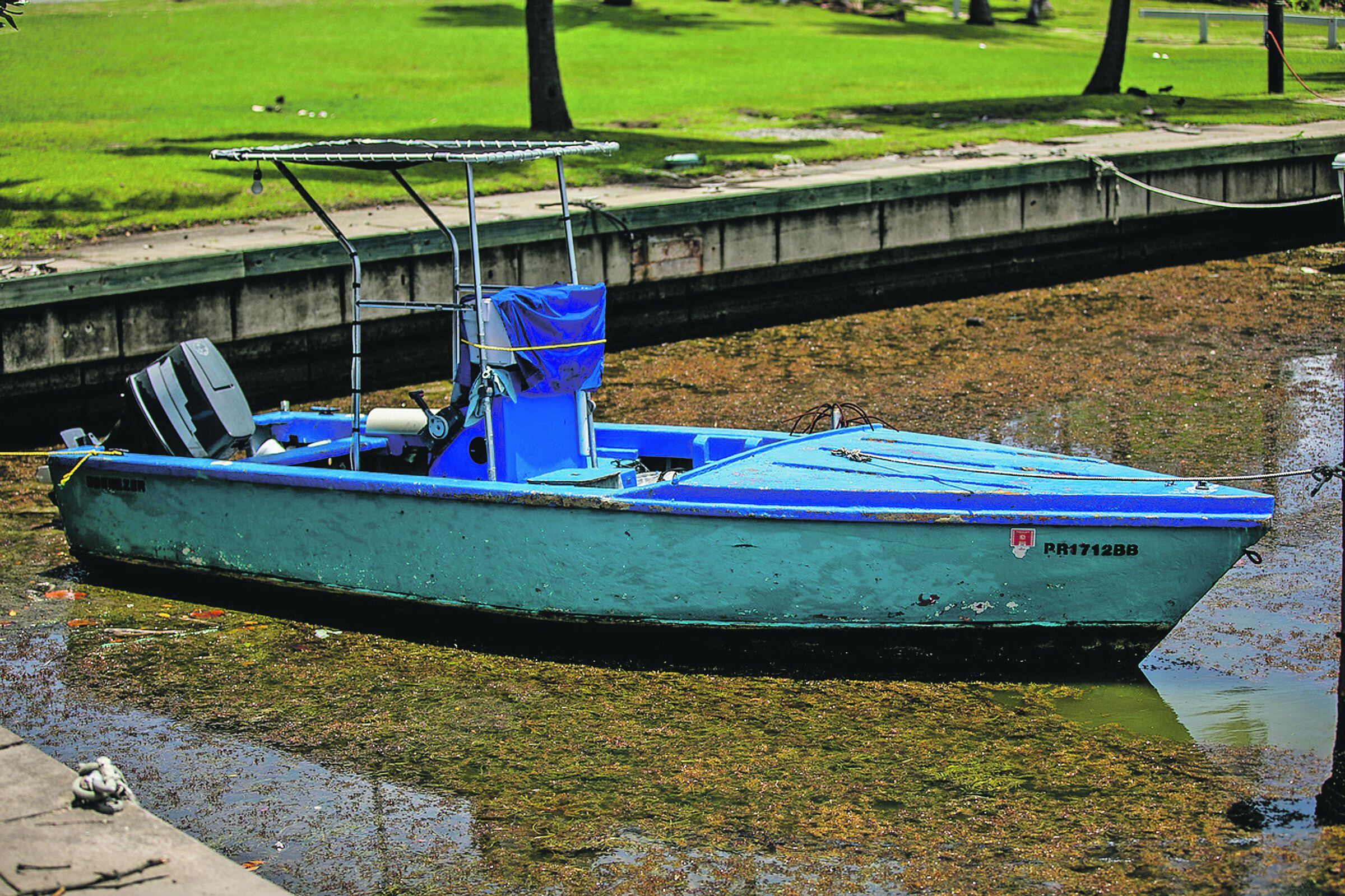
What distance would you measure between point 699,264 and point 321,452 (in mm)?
6561

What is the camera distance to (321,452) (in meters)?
8.76

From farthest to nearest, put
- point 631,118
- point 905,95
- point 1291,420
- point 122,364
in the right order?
point 905,95, point 631,118, point 122,364, point 1291,420

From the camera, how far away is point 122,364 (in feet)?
39.6

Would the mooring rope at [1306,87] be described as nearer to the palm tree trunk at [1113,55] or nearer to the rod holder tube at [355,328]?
the palm tree trunk at [1113,55]

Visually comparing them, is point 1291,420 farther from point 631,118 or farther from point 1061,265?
point 631,118

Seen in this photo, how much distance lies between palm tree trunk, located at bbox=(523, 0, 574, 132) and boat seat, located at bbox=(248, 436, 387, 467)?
9.10 metres

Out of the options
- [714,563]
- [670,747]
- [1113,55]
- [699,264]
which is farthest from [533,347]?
[1113,55]

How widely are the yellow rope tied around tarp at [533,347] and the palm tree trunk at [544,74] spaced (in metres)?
9.82

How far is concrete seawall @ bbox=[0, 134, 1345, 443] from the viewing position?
11.9 m

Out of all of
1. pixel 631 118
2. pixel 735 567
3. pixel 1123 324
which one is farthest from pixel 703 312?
pixel 735 567

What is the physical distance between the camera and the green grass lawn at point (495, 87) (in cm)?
1548

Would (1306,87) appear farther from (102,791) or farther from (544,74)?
(102,791)

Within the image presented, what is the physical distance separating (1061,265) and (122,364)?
394 inches

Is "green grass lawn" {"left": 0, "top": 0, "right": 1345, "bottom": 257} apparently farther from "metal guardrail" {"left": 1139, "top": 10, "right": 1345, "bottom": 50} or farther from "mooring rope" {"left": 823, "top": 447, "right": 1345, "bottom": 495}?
"mooring rope" {"left": 823, "top": 447, "right": 1345, "bottom": 495}
